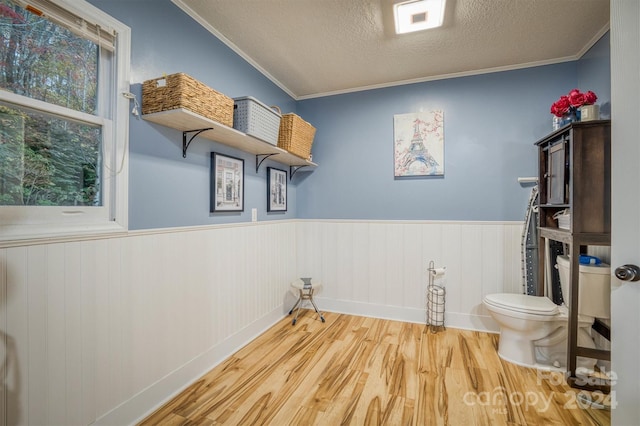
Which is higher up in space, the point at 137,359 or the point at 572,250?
the point at 572,250

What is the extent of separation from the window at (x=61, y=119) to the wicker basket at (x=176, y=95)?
0.35 ft

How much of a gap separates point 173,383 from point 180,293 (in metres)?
0.54

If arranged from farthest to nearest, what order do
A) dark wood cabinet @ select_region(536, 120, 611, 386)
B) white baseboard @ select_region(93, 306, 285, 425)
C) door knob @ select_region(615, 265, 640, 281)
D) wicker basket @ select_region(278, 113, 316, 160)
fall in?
1. wicker basket @ select_region(278, 113, 316, 160)
2. dark wood cabinet @ select_region(536, 120, 611, 386)
3. white baseboard @ select_region(93, 306, 285, 425)
4. door knob @ select_region(615, 265, 640, 281)

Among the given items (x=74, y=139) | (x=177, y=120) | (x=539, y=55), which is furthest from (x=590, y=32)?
(x=74, y=139)

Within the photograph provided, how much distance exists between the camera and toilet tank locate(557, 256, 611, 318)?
6.05 ft

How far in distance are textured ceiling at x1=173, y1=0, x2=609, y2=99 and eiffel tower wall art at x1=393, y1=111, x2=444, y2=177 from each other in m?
0.41

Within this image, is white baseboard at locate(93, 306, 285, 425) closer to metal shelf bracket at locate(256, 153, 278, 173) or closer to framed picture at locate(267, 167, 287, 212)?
framed picture at locate(267, 167, 287, 212)

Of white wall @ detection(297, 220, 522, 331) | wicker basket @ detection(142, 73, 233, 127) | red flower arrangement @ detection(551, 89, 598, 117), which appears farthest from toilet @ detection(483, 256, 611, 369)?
wicker basket @ detection(142, 73, 233, 127)

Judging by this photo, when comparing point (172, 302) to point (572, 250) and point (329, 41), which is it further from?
point (572, 250)

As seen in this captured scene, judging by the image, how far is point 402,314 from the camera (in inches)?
115

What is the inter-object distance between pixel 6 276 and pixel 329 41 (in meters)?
2.34

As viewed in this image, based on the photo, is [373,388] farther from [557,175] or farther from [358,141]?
[358,141]

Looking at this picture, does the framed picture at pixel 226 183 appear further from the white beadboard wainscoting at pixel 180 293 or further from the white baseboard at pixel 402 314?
the white baseboard at pixel 402 314

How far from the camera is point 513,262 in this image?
8.59ft
